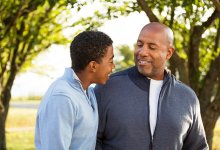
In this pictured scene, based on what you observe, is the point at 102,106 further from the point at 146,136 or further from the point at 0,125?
the point at 0,125

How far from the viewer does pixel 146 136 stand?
3514mm

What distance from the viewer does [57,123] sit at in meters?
2.90

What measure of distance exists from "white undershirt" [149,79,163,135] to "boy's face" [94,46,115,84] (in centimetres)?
48

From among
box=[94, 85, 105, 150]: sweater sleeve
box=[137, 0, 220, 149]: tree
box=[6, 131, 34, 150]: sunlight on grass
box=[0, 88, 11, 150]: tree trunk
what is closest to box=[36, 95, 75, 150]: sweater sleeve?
box=[94, 85, 105, 150]: sweater sleeve

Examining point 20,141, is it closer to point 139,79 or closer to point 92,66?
point 139,79

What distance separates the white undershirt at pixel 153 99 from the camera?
3.56 metres

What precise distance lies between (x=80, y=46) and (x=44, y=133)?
0.56 m

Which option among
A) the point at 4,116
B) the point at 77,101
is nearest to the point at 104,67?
the point at 77,101

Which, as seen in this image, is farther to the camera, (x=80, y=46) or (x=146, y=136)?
(x=146, y=136)

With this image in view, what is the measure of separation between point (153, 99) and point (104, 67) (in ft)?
1.83

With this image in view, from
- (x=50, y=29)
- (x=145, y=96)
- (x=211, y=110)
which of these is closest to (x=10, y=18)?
(x=50, y=29)

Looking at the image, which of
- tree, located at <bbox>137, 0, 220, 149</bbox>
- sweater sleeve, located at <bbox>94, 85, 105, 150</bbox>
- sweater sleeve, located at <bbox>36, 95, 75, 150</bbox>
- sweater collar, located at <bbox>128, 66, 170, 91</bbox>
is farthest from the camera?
tree, located at <bbox>137, 0, 220, 149</bbox>

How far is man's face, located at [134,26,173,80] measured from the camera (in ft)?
11.6

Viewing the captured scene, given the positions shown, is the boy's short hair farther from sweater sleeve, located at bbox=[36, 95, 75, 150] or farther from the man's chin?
the man's chin
